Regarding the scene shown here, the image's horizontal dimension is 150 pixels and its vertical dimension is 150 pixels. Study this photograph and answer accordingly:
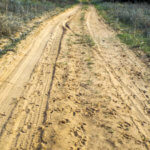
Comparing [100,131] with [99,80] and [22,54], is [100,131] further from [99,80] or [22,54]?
[22,54]

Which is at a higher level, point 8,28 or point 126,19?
point 126,19

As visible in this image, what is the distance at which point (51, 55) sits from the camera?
20.4 feet

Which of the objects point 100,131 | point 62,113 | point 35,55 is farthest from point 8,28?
point 100,131

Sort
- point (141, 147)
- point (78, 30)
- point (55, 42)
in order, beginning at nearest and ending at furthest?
point (141, 147) → point (55, 42) → point (78, 30)

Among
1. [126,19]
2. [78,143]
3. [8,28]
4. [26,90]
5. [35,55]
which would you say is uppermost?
[126,19]

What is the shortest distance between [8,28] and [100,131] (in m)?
7.19

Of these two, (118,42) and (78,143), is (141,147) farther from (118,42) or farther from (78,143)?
(118,42)

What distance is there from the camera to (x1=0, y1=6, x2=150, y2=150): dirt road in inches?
113

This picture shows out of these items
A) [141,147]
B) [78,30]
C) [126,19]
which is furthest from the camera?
[126,19]

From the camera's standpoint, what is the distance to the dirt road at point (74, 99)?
2865 millimetres

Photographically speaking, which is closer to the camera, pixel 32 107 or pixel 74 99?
pixel 32 107

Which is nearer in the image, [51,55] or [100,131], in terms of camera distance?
[100,131]

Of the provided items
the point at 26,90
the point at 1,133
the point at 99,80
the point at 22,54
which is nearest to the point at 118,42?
the point at 99,80

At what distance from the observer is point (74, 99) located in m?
3.85
